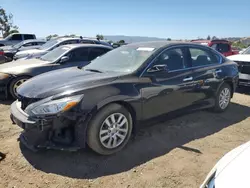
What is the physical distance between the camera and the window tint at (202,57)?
440cm

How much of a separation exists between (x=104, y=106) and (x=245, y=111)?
389cm

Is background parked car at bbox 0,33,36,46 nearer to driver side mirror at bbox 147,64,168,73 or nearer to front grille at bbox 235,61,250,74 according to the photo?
front grille at bbox 235,61,250,74

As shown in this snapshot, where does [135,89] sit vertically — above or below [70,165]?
above

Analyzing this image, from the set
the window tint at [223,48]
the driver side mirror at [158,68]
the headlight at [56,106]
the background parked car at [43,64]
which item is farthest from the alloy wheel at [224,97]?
the window tint at [223,48]

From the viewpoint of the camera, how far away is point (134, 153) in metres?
3.33

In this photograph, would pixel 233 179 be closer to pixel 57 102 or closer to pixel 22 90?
pixel 57 102

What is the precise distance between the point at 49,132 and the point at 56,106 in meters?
0.36

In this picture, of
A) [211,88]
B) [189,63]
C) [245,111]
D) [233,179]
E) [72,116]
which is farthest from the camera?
[245,111]

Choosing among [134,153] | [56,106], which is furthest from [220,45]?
[56,106]

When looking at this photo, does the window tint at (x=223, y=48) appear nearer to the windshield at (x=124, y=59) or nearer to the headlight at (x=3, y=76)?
the windshield at (x=124, y=59)

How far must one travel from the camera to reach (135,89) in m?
3.38

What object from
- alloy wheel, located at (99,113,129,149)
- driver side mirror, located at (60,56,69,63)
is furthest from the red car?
alloy wheel, located at (99,113,129,149)

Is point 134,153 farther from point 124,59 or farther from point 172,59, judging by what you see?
point 172,59

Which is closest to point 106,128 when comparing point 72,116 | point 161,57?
point 72,116
